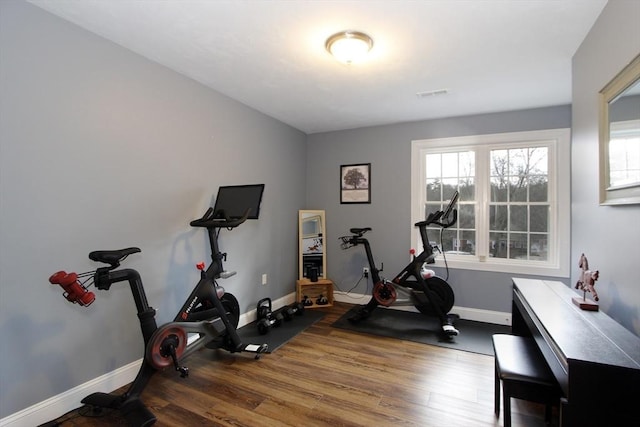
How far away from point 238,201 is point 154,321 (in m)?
1.13

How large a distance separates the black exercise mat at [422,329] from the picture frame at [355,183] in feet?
5.32

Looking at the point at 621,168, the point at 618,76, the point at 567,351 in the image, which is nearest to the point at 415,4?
the point at 618,76

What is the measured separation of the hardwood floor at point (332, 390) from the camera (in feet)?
6.36

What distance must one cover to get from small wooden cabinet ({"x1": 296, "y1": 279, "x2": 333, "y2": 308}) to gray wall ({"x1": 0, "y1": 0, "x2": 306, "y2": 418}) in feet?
4.81

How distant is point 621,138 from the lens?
1.57 m

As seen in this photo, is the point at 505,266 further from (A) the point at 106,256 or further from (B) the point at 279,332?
(A) the point at 106,256

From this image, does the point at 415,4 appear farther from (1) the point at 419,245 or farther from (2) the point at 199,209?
(1) the point at 419,245

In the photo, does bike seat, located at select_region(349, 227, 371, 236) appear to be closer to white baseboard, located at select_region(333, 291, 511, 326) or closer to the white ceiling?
white baseboard, located at select_region(333, 291, 511, 326)

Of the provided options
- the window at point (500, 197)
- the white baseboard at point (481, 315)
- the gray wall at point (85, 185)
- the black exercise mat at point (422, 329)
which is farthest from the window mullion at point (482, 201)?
the gray wall at point (85, 185)

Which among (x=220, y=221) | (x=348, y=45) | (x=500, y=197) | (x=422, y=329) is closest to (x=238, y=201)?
(x=220, y=221)

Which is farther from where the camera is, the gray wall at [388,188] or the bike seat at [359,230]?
the bike seat at [359,230]

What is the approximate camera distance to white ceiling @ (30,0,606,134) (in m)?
1.87

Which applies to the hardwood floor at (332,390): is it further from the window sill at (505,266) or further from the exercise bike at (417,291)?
the window sill at (505,266)

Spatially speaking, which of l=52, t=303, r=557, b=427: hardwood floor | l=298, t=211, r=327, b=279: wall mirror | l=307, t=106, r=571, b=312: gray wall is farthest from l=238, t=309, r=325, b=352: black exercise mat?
l=307, t=106, r=571, b=312: gray wall
